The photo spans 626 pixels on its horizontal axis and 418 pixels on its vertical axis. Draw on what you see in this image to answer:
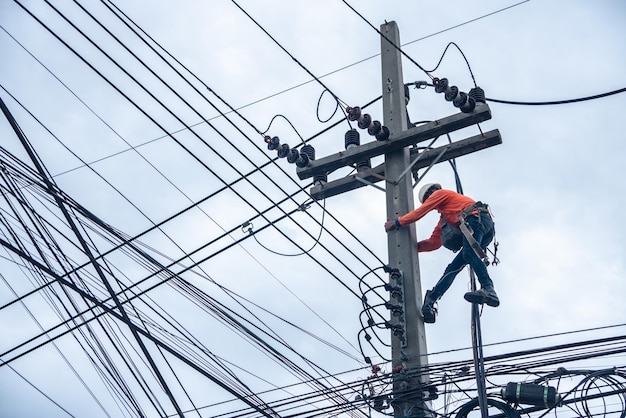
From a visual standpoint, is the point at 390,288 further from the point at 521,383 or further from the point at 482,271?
the point at 521,383

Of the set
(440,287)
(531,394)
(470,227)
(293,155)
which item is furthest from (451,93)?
(531,394)

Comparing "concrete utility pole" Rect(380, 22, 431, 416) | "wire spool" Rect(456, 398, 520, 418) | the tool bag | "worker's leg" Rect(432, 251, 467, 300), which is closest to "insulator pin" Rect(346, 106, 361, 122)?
"concrete utility pole" Rect(380, 22, 431, 416)

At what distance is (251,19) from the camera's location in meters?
8.41

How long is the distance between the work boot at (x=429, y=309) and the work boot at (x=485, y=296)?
1.41 ft

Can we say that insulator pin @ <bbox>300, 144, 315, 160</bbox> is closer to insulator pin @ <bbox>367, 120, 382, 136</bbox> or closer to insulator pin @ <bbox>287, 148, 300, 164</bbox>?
insulator pin @ <bbox>287, 148, 300, 164</bbox>

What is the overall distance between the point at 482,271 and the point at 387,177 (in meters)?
1.51

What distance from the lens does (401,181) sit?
9172 millimetres

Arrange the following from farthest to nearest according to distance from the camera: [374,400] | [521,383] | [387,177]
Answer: [387,177] → [374,400] → [521,383]

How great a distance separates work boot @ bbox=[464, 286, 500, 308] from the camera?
26.6 feet

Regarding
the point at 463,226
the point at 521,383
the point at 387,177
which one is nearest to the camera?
the point at 521,383

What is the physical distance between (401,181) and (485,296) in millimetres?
1658

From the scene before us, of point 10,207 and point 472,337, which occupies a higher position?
point 10,207

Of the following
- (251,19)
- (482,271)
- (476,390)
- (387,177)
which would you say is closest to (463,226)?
(482,271)

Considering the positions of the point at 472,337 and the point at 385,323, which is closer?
the point at 472,337
